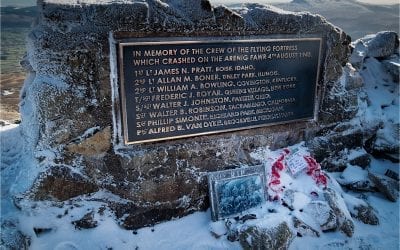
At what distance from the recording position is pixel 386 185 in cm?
535

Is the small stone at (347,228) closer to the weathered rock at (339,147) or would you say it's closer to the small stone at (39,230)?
the weathered rock at (339,147)

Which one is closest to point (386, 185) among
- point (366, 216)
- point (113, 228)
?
point (366, 216)

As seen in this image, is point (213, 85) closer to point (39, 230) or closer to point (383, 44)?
point (39, 230)

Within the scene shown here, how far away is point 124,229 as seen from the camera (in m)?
4.18

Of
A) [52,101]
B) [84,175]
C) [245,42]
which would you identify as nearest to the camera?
[52,101]

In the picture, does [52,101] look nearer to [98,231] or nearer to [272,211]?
[98,231]

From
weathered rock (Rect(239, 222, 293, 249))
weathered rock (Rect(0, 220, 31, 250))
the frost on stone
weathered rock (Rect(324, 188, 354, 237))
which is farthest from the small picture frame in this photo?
weathered rock (Rect(0, 220, 31, 250))

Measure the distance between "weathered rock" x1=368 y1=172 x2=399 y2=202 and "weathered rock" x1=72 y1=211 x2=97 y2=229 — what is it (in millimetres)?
4196

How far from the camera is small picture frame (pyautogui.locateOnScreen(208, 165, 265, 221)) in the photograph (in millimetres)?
4477

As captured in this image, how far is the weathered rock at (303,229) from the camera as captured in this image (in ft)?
14.7

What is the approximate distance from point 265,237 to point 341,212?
4.02ft

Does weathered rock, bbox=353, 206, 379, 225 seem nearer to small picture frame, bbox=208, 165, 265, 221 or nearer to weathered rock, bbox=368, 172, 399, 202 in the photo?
weathered rock, bbox=368, 172, 399, 202

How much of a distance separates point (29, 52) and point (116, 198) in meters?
1.88

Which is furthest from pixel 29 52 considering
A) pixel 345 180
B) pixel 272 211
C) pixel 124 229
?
pixel 345 180
